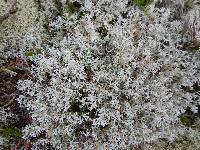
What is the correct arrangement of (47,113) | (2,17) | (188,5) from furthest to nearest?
(188,5), (2,17), (47,113)

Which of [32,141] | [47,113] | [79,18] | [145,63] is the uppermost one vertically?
[79,18]

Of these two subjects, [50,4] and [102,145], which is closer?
[102,145]

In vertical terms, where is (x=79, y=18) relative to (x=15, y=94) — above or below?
above

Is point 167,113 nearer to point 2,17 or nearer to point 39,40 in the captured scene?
point 39,40

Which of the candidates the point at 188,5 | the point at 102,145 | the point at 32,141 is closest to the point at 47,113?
the point at 32,141

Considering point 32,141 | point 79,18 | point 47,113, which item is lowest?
point 32,141

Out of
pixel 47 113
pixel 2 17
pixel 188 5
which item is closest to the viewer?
pixel 47 113

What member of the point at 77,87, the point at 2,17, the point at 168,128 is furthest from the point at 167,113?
the point at 2,17

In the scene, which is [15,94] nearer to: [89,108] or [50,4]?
[89,108]

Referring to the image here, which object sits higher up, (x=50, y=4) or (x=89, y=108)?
(x=50, y=4)
